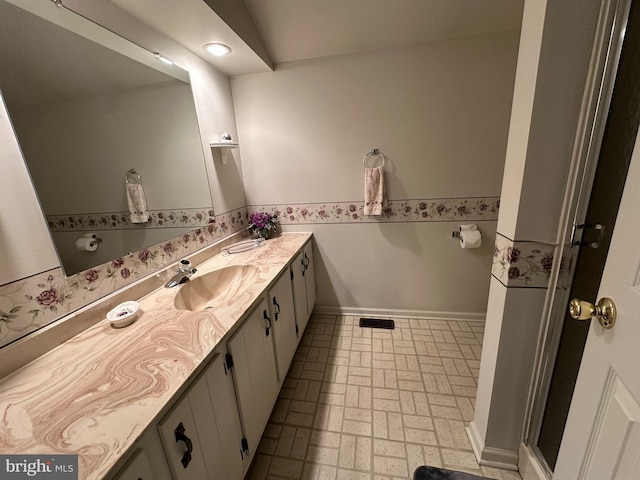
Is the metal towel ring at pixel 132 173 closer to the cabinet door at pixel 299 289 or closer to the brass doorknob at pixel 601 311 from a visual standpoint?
the cabinet door at pixel 299 289

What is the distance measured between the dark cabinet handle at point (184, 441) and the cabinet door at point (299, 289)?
107cm

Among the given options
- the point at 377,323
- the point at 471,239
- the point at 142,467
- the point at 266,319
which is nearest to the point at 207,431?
the point at 142,467

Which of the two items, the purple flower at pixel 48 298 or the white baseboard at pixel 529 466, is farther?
the white baseboard at pixel 529 466

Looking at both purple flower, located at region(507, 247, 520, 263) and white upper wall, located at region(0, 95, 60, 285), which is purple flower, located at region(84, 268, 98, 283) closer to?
white upper wall, located at region(0, 95, 60, 285)

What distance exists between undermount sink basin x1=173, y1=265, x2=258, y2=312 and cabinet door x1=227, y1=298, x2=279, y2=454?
25 centimetres

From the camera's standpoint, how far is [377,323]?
2.27 m

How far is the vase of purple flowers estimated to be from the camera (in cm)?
213

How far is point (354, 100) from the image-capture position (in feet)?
6.26

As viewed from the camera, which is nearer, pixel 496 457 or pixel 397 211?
pixel 496 457

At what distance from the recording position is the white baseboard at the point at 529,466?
103 cm

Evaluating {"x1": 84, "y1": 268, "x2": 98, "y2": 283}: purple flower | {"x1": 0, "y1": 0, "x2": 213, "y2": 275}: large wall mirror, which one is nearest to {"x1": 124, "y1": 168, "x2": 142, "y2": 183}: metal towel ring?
{"x1": 0, "y1": 0, "x2": 213, "y2": 275}: large wall mirror

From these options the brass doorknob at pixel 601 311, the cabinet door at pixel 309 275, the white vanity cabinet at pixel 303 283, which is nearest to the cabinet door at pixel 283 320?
the white vanity cabinet at pixel 303 283

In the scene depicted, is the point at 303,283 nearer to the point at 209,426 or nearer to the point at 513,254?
the point at 209,426

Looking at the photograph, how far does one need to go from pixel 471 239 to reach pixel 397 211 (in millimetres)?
586
